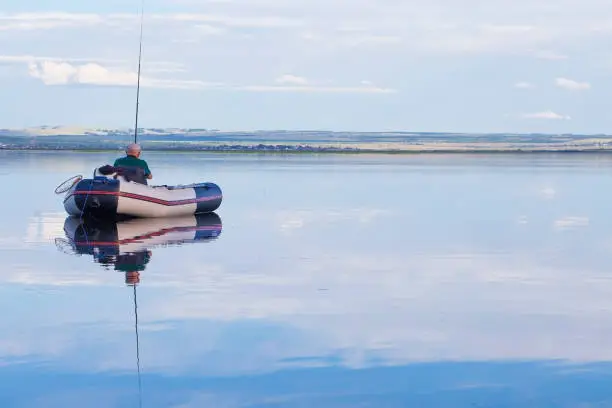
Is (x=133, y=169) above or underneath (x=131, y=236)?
above

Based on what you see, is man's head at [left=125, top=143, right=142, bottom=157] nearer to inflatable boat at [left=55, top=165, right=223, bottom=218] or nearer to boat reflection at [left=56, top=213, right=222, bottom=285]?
inflatable boat at [left=55, top=165, right=223, bottom=218]

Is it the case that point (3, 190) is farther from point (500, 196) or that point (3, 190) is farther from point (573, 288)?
point (573, 288)

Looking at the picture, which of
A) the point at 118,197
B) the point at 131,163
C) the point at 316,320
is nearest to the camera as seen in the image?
the point at 316,320

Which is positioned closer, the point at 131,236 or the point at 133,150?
the point at 131,236

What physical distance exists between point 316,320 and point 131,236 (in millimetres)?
10814

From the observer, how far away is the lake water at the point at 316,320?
884 centimetres

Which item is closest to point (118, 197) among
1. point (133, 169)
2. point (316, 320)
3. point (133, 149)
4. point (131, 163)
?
point (133, 169)

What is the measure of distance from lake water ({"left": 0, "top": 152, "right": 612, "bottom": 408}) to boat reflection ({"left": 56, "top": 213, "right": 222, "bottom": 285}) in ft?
0.82

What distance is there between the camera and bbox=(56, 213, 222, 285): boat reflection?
1791 cm

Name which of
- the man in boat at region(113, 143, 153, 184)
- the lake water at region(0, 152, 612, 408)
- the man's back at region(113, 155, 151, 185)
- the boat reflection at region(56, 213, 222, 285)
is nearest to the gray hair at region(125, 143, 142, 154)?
the man in boat at region(113, 143, 153, 184)

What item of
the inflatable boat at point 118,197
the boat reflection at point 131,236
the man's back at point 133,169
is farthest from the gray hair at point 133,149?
the boat reflection at point 131,236

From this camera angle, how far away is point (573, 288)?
14930 millimetres

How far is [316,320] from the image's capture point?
12.0m

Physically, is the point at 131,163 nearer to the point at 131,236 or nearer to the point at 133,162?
the point at 133,162
